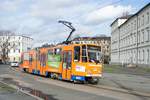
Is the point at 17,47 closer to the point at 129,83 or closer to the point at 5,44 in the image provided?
the point at 5,44

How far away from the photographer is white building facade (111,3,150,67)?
7519 cm

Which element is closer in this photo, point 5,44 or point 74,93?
point 74,93

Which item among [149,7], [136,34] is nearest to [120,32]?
[136,34]

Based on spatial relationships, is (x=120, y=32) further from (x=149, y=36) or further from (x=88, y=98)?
(x=88, y=98)

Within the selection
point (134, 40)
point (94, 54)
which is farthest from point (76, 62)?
point (134, 40)

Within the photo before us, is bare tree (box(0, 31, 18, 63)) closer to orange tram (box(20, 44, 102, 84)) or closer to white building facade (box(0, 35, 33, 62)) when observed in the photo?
white building facade (box(0, 35, 33, 62))

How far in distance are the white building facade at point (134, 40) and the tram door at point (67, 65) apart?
1761 inches

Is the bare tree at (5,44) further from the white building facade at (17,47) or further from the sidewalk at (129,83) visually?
the sidewalk at (129,83)

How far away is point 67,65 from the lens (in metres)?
28.1

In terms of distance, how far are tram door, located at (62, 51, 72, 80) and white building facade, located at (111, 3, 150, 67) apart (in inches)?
1761

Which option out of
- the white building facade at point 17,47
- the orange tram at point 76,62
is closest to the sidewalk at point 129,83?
the orange tram at point 76,62

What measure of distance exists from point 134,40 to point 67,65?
61.4 metres

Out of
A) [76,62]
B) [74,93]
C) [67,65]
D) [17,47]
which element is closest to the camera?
[74,93]

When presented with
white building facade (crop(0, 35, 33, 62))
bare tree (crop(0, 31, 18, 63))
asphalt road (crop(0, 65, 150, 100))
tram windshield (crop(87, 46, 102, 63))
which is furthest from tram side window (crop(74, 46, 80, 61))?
white building facade (crop(0, 35, 33, 62))
